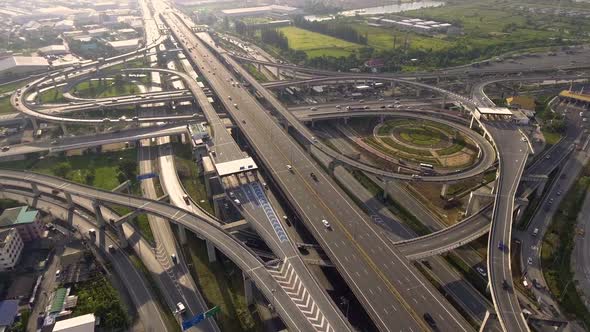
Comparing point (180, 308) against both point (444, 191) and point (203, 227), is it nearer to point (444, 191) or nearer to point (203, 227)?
point (203, 227)

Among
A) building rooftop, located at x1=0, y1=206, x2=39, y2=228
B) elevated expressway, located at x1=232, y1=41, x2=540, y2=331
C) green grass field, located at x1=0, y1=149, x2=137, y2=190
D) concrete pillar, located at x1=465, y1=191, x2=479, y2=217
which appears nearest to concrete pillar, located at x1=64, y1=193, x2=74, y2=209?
building rooftop, located at x1=0, y1=206, x2=39, y2=228

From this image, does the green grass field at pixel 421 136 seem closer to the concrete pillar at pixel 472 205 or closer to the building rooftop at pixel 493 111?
the building rooftop at pixel 493 111

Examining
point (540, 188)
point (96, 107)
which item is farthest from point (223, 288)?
point (96, 107)

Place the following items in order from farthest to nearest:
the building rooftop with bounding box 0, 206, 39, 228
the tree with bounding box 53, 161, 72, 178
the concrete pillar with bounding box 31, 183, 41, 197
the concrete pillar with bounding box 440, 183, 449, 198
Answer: the tree with bounding box 53, 161, 72, 178 < the concrete pillar with bounding box 440, 183, 449, 198 < the concrete pillar with bounding box 31, 183, 41, 197 < the building rooftop with bounding box 0, 206, 39, 228

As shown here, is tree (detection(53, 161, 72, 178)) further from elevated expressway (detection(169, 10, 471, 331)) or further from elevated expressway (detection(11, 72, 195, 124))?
elevated expressway (detection(169, 10, 471, 331))

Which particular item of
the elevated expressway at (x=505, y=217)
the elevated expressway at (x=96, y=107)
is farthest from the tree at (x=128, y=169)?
the elevated expressway at (x=505, y=217)

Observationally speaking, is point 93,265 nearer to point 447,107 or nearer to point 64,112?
point 64,112
